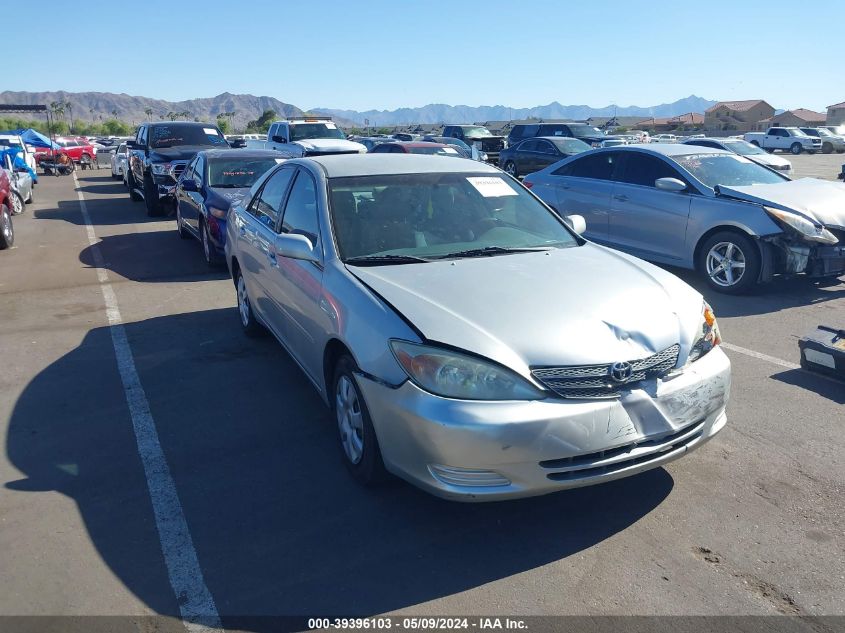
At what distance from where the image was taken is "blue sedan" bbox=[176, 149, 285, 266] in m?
9.34

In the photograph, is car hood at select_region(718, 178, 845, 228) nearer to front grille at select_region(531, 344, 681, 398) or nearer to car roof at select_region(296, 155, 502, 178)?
car roof at select_region(296, 155, 502, 178)

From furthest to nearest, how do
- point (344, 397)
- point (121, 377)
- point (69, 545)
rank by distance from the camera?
point (121, 377)
point (344, 397)
point (69, 545)

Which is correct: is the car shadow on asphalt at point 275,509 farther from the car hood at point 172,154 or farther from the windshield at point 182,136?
the windshield at point 182,136

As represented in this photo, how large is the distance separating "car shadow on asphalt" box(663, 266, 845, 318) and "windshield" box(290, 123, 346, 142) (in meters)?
13.4

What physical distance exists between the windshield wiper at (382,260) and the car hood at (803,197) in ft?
17.2

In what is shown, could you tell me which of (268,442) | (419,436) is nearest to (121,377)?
(268,442)

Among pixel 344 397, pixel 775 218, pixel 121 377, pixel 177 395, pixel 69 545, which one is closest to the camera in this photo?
pixel 69 545

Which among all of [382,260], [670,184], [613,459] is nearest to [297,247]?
[382,260]

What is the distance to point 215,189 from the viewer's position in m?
9.84

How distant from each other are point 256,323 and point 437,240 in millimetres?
2498

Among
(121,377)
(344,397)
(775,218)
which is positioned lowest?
(121,377)

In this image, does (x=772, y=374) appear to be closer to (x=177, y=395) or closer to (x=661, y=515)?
(x=661, y=515)

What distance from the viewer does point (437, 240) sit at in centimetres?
451

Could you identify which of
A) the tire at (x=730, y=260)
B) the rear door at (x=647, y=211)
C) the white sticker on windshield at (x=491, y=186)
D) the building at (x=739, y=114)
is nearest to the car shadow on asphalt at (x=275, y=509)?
the white sticker on windshield at (x=491, y=186)
